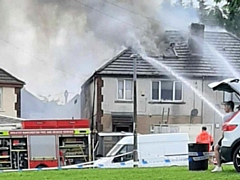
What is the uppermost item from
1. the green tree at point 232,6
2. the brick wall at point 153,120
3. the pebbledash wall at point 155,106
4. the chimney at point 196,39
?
the chimney at point 196,39

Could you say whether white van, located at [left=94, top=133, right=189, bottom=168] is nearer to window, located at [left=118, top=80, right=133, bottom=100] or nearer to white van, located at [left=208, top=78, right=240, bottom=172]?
window, located at [left=118, top=80, right=133, bottom=100]

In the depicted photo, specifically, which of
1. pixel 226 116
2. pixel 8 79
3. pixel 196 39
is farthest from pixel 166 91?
pixel 226 116

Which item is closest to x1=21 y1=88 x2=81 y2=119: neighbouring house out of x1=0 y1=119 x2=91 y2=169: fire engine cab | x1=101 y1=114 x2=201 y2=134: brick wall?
x1=101 y1=114 x2=201 y2=134: brick wall

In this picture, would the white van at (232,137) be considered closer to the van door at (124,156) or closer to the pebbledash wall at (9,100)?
the van door at (124,156)

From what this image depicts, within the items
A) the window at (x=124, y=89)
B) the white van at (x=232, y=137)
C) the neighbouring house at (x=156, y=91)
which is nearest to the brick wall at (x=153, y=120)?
the neighbouring house at (x=156, y=91)

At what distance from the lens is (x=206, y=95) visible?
121 feet

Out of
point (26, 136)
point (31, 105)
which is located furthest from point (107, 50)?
point (31, 105)

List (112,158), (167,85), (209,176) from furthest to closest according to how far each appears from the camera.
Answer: (167,85) < (112,158) < (209,176)

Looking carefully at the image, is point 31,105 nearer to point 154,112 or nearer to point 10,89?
point 10,89

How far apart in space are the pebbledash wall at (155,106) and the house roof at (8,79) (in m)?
5.50

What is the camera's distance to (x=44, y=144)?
1126 inches

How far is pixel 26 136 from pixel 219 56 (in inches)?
583

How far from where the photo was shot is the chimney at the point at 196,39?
38.2 meters

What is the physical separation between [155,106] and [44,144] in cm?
1001
